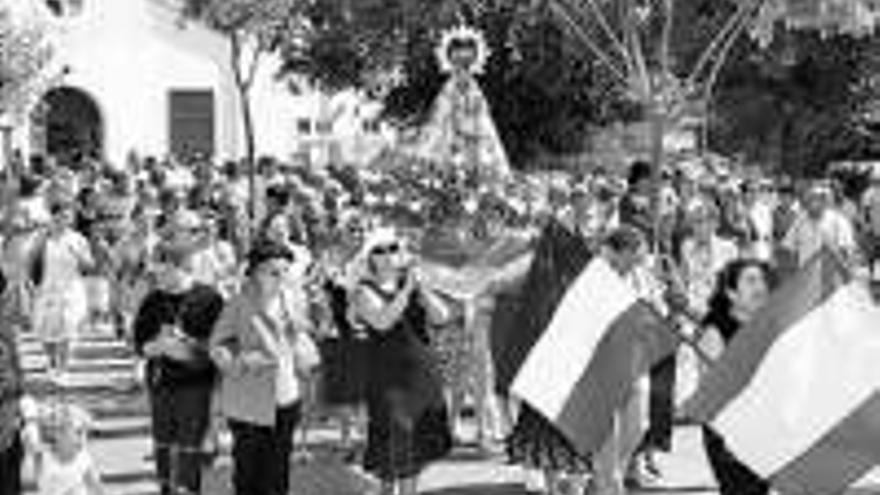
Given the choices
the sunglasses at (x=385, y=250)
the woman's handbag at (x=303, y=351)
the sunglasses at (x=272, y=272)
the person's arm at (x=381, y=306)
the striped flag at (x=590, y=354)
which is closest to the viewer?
the sunglasses at (x=272, y=272)

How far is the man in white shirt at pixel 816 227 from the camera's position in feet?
60.3

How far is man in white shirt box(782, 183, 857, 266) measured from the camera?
18.4 metres

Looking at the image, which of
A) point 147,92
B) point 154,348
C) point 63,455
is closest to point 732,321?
point 154,348

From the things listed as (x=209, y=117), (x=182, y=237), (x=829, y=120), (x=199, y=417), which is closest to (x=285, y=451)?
(x=199, y=417)

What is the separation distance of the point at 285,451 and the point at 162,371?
75 cm

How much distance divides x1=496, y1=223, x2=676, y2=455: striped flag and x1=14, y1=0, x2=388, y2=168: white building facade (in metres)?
49.0

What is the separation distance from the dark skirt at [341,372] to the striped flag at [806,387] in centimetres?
412

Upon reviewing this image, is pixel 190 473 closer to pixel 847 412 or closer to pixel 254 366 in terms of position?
pixel 254 366

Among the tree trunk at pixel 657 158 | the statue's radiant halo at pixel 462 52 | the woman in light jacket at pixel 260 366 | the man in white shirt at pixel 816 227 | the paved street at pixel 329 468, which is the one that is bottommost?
the paved street at pixel 329 468

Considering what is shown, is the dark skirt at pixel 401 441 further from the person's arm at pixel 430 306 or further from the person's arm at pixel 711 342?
the person's arm at pixel 711 342

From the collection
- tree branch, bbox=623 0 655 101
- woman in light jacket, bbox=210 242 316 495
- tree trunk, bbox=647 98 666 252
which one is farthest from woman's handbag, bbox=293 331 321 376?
tree branch, bbox=623 0 655 101

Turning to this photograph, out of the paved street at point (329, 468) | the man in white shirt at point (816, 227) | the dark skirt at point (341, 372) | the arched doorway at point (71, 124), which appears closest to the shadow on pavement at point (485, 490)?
the paved street at point (329, 468)

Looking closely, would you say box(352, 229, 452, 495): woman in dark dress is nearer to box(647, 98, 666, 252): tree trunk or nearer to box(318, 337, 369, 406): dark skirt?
box(318, 337, 369, 406): dark skirt

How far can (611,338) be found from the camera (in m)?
10.9
